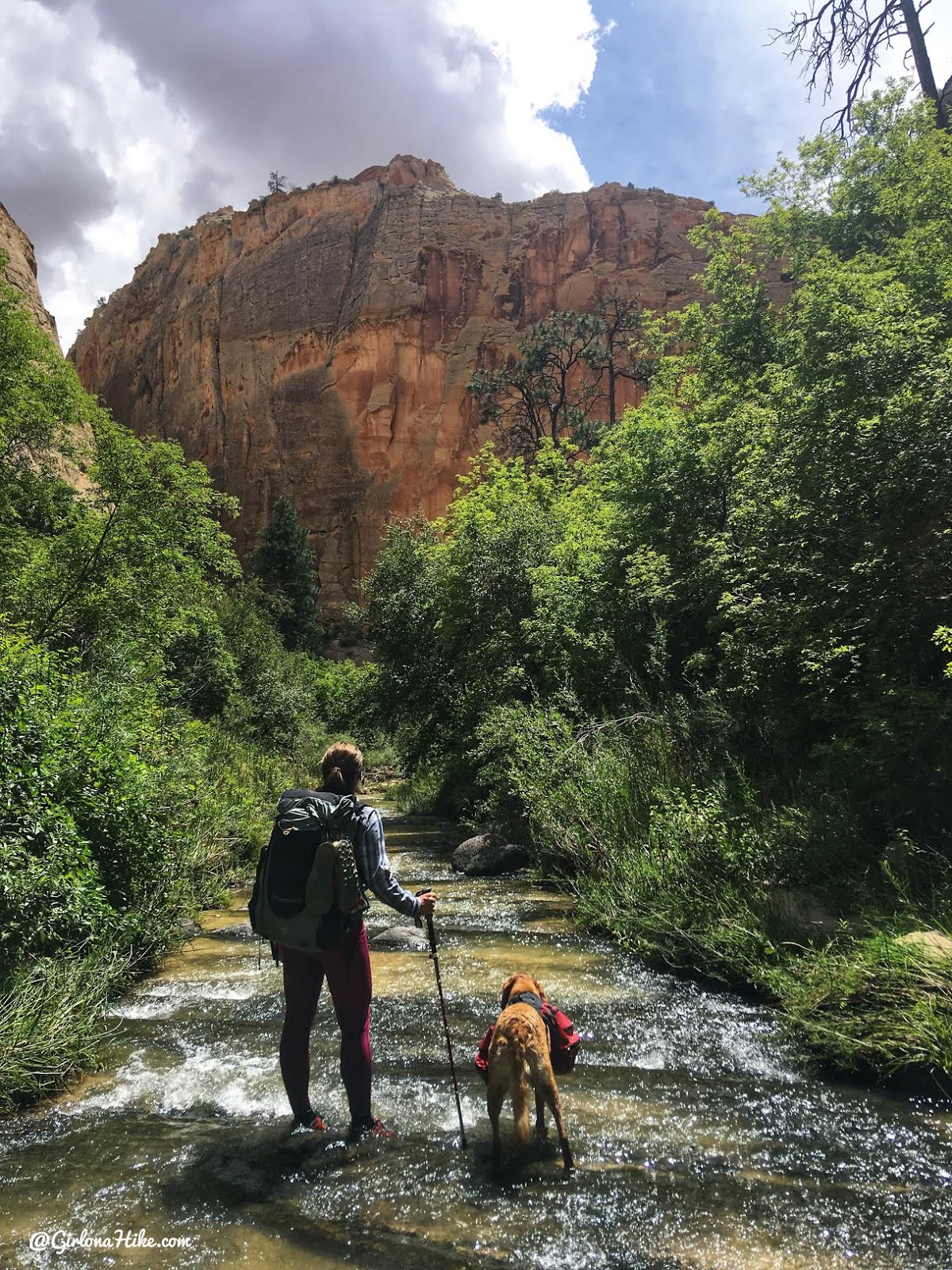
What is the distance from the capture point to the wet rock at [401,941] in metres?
6.59

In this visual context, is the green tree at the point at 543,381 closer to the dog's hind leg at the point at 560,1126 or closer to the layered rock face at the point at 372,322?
the layered rock face at the point at 372,322

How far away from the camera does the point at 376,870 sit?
3293mm

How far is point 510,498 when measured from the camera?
18.4 m

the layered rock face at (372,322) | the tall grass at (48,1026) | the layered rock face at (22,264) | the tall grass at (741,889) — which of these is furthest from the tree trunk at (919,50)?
the layered rock face at (372,322)

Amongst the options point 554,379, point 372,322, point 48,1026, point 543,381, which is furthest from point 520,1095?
point 372,322

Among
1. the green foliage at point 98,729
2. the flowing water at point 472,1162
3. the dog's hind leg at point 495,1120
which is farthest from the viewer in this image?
the green foliage at point 98,729

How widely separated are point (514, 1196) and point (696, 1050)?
1.80 meters

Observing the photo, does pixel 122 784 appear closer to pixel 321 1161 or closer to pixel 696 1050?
pixel 321 1161

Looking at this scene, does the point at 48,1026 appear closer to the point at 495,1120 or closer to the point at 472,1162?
the point at 472,1162

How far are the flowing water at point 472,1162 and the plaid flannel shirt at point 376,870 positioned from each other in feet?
3.62

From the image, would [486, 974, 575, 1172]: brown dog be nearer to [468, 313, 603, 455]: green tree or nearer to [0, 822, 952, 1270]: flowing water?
[0, 822, 952, 1270]: flowing water

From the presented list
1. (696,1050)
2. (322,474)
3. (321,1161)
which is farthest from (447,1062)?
(322,474)

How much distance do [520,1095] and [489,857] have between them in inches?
274

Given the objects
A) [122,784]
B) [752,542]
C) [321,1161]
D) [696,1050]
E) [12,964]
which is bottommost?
[696,1050]
